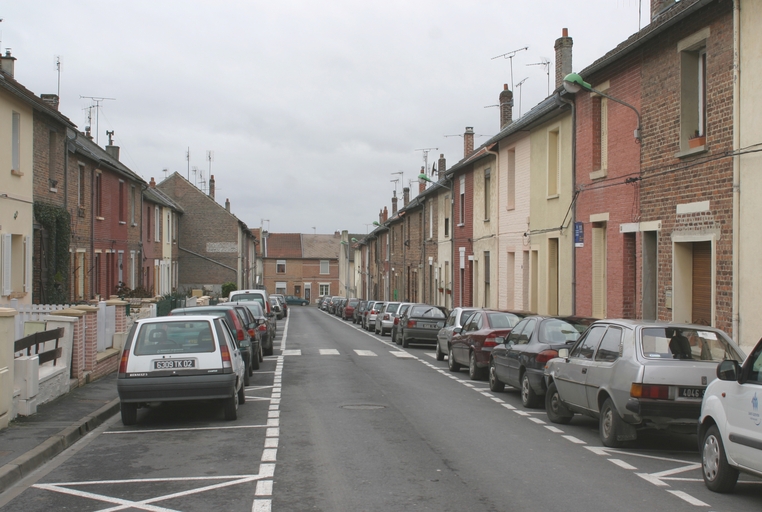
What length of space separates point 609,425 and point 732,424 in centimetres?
266

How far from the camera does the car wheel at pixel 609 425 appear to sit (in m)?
9.52

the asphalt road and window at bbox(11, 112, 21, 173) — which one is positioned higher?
window at bbox(11, 112, 21, 173)

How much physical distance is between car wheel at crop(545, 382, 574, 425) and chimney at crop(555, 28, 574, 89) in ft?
55.3

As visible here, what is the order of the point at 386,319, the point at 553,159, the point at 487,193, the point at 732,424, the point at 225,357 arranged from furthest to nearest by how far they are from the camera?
1. the point at 386,319
2. the point at 487,193
3. the point at 553,159
4. the point at 225,357
5. the point at 732,424

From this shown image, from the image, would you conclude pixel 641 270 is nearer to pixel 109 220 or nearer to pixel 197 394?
pixel 197 394

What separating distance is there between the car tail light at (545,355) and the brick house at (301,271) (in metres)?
95.5

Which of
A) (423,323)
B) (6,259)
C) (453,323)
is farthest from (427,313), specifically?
(6,259)

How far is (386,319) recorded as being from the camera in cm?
3584

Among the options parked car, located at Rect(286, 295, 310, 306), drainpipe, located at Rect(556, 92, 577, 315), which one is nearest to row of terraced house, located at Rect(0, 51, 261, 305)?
drainpipe, located at Rect(556, 92, 577, 315)

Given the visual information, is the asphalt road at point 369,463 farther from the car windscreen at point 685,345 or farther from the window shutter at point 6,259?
the window shutter at point 6,259

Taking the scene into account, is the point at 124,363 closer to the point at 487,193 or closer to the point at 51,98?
the point at 487,193

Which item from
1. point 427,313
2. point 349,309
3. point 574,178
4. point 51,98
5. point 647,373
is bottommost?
point 349,309

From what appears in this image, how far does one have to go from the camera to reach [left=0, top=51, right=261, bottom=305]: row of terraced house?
19562mm

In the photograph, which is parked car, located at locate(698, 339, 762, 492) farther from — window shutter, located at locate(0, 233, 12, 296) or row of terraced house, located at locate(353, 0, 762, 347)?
window shutter, located at locate(0, 233, 12, 296)
